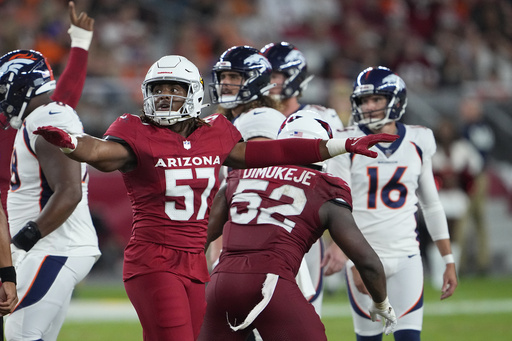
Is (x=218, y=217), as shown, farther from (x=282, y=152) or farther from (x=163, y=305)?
(x=163, y=305)

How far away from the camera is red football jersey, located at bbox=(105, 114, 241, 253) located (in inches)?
164

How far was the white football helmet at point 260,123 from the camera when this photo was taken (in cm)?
534

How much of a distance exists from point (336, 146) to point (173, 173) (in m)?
0.82

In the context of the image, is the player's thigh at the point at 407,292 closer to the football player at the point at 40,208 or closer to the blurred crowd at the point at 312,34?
the football player at the point at 40,208

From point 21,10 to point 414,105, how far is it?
6452 millimetres

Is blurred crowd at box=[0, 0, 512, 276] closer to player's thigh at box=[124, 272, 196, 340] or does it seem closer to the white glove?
the white glove

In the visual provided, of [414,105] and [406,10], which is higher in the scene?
[406,10]

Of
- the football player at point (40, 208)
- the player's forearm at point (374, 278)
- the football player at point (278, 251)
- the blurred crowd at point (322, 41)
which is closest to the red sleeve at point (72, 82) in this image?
the football player at point (40, 208)

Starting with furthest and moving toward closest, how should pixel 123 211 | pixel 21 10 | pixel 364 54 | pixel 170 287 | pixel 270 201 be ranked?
pixel 364 54 < pixel 21 10 < pixel 123 211 < pixel 270 201 < pixel 170 287

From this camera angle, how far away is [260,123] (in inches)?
211

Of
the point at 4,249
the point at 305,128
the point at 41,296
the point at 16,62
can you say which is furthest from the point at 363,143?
the point at 16,62

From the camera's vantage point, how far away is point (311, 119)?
15.9 ft

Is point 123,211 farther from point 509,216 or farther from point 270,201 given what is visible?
point 270,201

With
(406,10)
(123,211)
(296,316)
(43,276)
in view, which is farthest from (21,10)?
(296,316)
